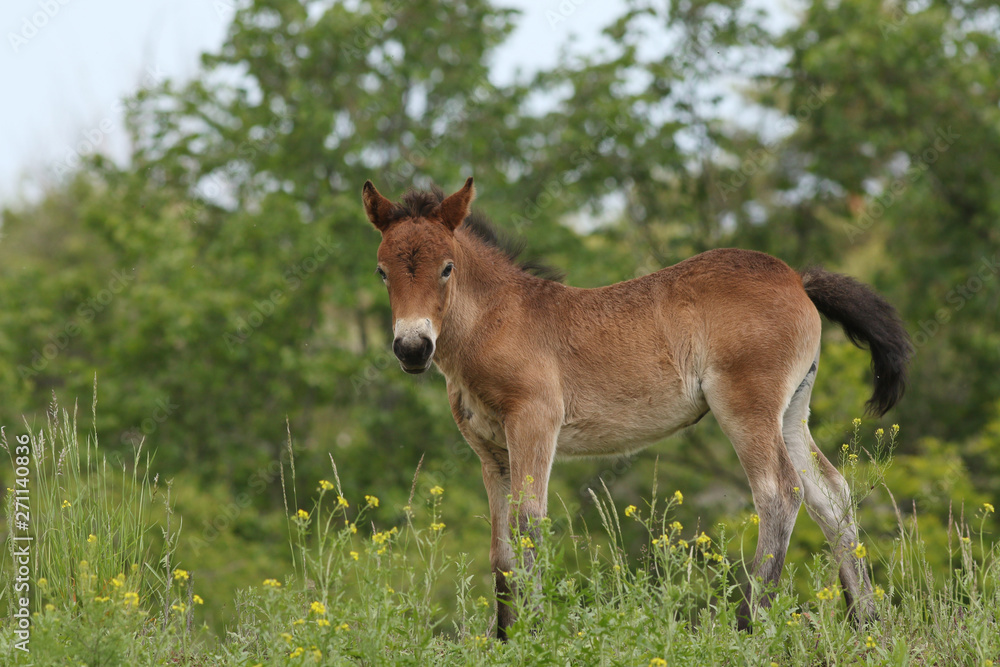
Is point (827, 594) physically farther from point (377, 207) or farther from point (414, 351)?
point (377, 207)

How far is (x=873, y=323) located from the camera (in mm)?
5336

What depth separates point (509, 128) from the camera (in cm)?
1652

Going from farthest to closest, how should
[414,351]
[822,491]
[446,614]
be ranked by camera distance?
[822,491]
[414,351]
[446,614]

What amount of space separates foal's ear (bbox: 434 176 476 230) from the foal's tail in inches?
85.8

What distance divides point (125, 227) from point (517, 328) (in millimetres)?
12360

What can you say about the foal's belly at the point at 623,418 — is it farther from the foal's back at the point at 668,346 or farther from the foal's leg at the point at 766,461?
the foal's leg at the point at 766,461

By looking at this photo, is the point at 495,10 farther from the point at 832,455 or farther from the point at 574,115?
the point at 832,455

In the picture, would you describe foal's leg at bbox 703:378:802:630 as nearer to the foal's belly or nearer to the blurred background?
the foal's belly

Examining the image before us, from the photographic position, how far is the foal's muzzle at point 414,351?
4578mm

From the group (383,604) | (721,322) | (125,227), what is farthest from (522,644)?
(125,227)

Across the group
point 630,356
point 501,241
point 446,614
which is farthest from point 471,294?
point 446,614

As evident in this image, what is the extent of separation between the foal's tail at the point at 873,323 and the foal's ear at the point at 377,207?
263cm

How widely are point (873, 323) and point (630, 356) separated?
1511 millimetres

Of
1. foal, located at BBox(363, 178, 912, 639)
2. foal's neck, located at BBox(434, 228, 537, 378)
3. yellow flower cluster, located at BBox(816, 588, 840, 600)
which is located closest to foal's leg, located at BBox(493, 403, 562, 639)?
foal, located at BBox(363, 178, 912, 639)
